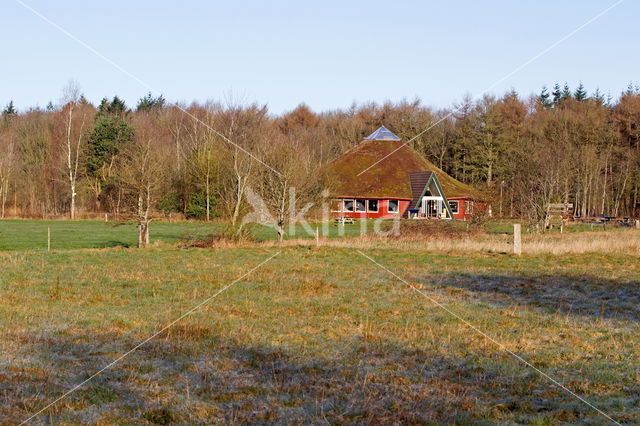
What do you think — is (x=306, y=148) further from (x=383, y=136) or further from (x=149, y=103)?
(x=149, y=103)

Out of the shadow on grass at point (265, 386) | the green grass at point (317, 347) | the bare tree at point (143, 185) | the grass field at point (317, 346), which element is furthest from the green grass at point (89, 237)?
the shadow on grass at point (265, 386)

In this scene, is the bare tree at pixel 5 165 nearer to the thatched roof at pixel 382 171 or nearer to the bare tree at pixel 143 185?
the thatched roof at pixel 382 171

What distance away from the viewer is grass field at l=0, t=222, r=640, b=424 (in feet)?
21.9

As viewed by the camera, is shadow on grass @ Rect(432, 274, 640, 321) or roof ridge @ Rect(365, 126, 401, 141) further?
roof ridge @ Rect(365, 126, 401, 141)

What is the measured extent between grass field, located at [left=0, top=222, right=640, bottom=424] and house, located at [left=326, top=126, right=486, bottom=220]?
38.2 meters

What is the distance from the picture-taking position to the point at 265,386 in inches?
292

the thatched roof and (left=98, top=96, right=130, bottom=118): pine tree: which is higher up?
(left=98, top=96, right=130, bottom=118): pine tree

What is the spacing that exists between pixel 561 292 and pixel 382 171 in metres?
44.9

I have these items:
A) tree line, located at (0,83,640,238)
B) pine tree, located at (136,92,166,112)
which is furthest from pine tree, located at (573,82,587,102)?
pine tree, located at (136,92,166,112)

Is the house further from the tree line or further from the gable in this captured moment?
the tree line

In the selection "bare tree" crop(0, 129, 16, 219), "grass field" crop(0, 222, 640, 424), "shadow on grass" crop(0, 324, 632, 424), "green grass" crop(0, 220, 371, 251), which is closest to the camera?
→ "shadow on grass" crop(0, 324, 632, 424)

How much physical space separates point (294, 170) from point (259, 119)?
1561 inches

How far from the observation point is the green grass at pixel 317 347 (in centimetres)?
668

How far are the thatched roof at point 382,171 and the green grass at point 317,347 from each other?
39.0m
